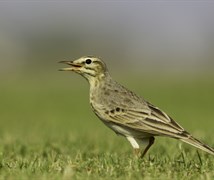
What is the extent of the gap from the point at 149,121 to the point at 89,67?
1.47m

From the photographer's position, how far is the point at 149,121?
8875 mm

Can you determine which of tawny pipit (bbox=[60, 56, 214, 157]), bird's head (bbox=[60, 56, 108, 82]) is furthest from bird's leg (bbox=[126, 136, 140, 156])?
bird's head (bbox=[60, 56, 108, 82])

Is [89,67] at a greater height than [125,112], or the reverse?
[89,67]

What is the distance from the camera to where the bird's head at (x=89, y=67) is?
9812 millimetres

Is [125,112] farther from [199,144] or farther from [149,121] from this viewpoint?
[199,144]

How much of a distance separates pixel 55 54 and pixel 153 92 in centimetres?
7834

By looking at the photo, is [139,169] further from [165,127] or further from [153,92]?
[153,92]

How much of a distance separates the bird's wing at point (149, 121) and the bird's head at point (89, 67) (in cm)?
102

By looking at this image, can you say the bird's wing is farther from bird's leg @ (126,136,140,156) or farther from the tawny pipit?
bird's leg @ (126,136,140,156)

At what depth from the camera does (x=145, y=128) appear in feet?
28.9

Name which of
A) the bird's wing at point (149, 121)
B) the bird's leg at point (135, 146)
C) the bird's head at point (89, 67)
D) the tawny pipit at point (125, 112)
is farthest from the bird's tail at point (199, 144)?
the bird's head at point (89, 67)

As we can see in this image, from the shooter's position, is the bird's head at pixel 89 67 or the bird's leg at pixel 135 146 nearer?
the bird's leg at pixel 135 146

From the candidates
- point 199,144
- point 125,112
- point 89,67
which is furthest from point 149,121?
point 89,67

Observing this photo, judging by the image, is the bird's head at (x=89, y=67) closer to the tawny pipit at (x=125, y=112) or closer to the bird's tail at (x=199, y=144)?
the tawny pipit at (x=125, y=112)
